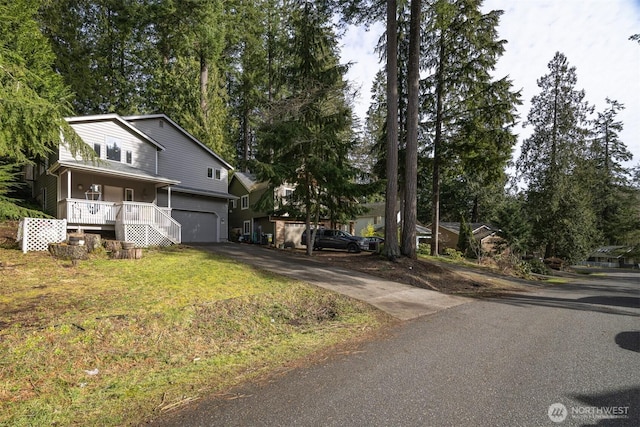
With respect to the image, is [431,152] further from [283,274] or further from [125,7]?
[125,7]

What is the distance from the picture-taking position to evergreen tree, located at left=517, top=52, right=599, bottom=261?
2706 centimetres

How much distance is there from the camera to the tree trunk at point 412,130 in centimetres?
1402

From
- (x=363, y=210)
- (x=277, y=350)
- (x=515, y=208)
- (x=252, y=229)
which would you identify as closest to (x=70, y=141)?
(x=277, y=350)

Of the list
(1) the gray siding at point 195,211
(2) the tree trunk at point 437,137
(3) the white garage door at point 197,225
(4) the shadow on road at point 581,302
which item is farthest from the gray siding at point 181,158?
(4) the shadow on road at point 581,302

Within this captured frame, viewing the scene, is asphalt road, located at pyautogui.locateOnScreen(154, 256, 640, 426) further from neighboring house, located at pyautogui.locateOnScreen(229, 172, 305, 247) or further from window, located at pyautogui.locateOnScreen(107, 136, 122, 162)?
window, located at pyautogui.locateOnScreen(107, 136, 122, 162)

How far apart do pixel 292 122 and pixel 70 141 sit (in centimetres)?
999

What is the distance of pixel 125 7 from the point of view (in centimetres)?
2561

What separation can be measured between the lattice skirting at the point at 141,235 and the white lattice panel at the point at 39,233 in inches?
89.7

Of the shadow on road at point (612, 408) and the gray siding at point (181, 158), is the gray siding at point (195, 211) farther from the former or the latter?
the shadow on road at point (612, 408)

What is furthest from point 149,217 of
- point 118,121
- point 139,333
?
point 139,333

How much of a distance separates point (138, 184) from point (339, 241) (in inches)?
522

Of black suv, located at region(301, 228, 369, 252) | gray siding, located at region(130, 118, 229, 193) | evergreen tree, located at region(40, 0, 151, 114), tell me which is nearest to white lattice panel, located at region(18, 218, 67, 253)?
gray siding, located at region(130, 118, 229, 193)

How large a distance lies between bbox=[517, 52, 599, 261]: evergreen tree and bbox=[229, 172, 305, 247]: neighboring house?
21.9m

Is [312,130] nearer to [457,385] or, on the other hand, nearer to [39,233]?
[39,233]
